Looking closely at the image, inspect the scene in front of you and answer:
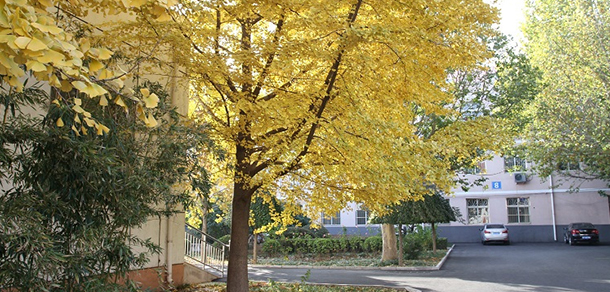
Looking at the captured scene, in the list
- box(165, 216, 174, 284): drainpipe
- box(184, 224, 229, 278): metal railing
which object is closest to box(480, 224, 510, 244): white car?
box(184, 224, 229, 278): metal railing

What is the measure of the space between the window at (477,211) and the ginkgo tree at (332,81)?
81.3 ft

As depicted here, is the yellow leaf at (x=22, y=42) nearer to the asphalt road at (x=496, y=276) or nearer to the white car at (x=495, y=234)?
the asphalt road at (x=496, y=276)

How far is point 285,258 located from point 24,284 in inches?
750

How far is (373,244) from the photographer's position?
23.7 m

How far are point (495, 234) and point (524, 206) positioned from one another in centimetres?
425

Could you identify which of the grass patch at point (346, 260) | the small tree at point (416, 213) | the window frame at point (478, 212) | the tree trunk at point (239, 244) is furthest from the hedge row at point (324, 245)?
the tree trunk at point (239, 244)

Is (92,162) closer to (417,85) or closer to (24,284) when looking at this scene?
(24,284)

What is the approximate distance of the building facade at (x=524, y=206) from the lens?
98.7 ft

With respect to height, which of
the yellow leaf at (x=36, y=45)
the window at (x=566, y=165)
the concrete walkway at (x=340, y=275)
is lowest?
the concrete walkway at (x=340, y=275)

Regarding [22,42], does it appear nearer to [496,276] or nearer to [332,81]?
[332,81]

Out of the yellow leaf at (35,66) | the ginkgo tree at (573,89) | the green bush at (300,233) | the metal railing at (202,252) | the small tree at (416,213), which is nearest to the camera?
the yellow leaf at (35,66)

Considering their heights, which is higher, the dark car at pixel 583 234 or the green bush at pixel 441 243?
the dark car at pixel 583 234

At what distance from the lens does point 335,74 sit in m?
6.98

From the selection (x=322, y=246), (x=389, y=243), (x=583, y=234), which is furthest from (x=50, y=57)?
(x=583, y=234)
